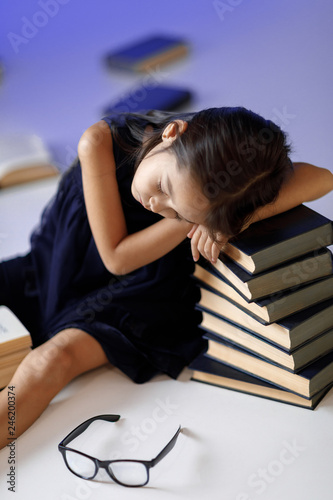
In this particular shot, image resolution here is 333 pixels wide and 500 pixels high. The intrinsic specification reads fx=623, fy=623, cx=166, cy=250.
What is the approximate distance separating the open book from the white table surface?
0.13 feet

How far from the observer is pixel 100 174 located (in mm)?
1080

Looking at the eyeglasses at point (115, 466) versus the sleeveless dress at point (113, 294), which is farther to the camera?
the sleeveless dress at point (113, 294)

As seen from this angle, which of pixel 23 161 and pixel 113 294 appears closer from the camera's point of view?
pixel 113 294

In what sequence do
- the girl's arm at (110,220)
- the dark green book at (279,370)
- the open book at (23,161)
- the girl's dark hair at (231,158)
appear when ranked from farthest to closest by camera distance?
the open book at (23,161) → the girl's arm at (110,220) → the dark green book at (279,370) → the girl's dark hair at (231,158)

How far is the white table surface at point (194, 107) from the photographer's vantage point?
0.88m

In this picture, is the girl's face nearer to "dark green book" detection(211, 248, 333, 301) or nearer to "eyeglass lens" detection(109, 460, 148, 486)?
"dark green book" detection(211, 248, 333, 301)

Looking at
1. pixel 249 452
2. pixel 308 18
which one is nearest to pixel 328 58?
pixel 308 18

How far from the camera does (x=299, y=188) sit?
1.03 metres

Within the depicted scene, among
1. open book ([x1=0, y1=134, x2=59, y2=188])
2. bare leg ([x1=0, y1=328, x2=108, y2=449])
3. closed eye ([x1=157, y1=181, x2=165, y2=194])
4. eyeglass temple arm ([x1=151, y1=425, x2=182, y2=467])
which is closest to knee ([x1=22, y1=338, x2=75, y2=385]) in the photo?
bare leg ([x1=0, y1=328, x2=108, y2=449])

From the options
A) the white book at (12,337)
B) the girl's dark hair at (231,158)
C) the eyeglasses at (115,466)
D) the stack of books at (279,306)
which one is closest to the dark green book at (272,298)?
the stack of books at (279,306)

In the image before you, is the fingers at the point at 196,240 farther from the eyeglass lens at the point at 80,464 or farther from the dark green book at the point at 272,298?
the eyeglass lens at the point at 80,464

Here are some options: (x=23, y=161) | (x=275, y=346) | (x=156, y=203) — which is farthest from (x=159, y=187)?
(x=23, y=161)

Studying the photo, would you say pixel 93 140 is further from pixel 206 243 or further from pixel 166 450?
pixel 166 450

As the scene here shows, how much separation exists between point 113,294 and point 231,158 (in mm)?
430
